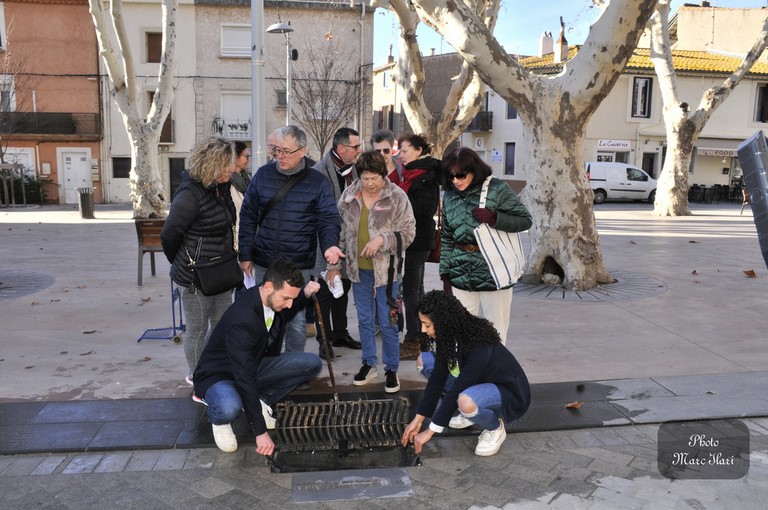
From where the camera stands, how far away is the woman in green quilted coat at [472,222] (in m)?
4.53

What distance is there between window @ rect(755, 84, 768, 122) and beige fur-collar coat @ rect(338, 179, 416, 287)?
110ft

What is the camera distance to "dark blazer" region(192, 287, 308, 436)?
11.8ft

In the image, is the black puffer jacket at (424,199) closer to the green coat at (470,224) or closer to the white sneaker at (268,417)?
the green coat at (470,224)

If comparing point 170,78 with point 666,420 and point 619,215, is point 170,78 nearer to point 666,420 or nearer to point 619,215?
point 619,215

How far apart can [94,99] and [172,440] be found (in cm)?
2630

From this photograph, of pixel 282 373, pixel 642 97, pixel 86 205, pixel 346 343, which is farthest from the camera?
pixel 642 97

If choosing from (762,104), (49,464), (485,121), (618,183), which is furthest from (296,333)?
(762,104)

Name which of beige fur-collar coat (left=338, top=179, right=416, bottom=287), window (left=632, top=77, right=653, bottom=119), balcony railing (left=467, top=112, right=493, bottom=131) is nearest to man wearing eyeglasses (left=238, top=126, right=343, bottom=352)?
beige fur-collar coat (left=338, top=179, right=416, bottom=287)

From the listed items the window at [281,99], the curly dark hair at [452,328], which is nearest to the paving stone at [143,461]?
the curly dark hair at [452,328]

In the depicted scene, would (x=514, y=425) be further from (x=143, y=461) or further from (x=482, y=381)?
(x=143, y=461)

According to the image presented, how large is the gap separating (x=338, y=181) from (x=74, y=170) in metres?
24.7

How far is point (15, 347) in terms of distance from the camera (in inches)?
231

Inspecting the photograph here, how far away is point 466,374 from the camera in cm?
367

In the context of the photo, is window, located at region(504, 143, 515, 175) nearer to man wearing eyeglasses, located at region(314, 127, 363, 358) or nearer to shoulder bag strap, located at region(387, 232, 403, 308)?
man wearing eyeglasses, located at region(314, 127, 363, 358)
